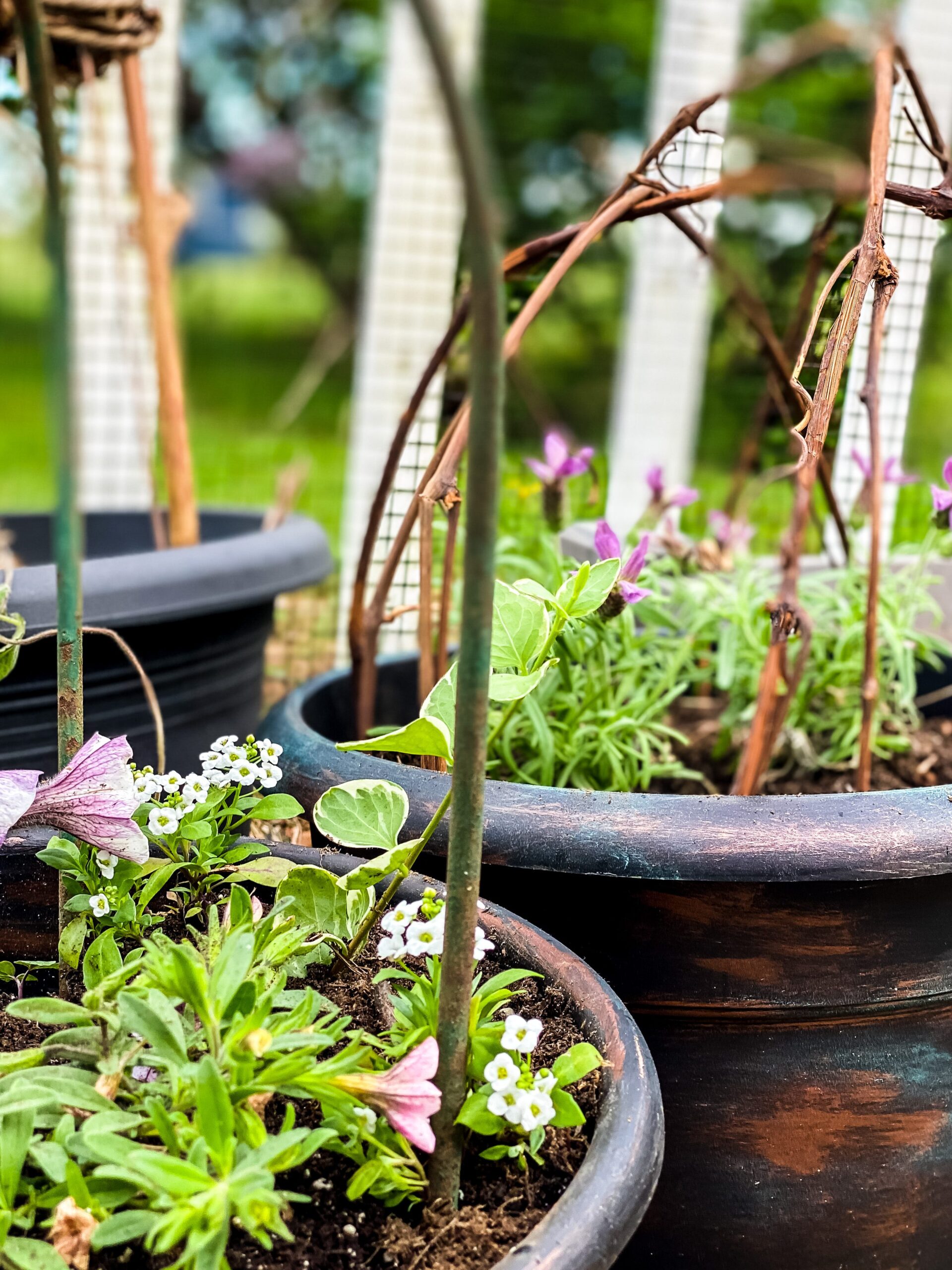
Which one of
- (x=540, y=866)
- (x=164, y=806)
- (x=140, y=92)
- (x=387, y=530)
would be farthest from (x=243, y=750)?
(x=140, y=92)

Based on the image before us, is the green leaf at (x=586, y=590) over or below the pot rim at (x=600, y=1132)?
over

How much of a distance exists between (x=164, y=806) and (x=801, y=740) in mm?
Result: 624

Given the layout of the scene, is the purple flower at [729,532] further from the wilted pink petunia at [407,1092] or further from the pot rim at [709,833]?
the wilted pink petunia at [407,1092]

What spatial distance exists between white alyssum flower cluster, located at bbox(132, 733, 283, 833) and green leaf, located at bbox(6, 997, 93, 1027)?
122mm

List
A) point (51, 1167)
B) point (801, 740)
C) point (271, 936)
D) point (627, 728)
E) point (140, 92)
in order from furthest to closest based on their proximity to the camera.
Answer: point (140, 92)
point (801, 740)
point (627, 728)
point (271, 936)
point (51, 1167)

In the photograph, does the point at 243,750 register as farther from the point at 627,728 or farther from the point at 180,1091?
the point at 627,728

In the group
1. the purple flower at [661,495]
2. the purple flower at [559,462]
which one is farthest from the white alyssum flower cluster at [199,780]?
the purple flower at [661,495]

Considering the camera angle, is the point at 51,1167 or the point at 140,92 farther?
the point at 140,92

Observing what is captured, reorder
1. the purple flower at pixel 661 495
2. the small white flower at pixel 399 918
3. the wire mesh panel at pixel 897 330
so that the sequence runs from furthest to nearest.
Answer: the wire mesh panel at pixel 897 330 → the purple flower at pixel 661 495 → the small white flower at pixel 399 918

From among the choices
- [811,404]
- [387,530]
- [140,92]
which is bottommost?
[387,530]

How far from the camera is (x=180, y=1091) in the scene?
0.48 metres

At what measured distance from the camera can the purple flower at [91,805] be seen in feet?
1.93

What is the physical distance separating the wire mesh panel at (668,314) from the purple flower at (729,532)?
39.6 inches

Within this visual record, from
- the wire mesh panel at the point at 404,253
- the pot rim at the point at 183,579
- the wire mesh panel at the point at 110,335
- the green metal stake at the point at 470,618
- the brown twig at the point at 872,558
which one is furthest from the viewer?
the wire mesh panel at the point at 404,253
